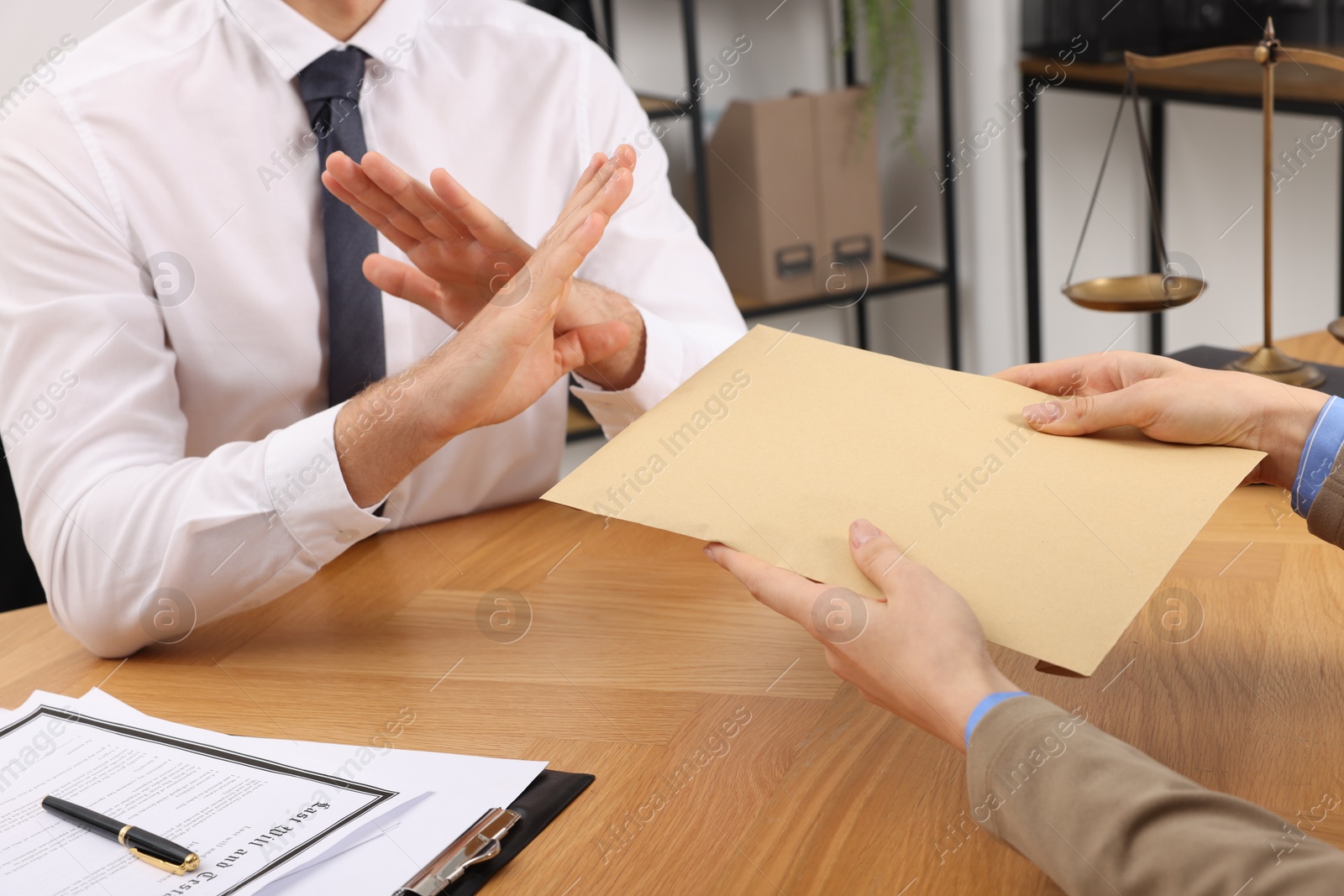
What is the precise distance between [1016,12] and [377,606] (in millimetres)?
2272

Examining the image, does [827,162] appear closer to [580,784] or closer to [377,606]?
[377,606]

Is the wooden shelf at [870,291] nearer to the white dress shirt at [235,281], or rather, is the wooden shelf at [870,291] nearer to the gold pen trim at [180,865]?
the white dress shirt at [235,281]

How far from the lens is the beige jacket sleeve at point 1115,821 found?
1.71ft

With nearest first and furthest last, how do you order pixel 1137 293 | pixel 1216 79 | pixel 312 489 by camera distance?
pixel 312 489 → pixel 1137 293 → pixel 1216 79

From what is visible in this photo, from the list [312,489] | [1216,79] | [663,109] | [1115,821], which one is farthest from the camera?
[663,109]

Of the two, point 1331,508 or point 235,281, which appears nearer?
point 1331,508

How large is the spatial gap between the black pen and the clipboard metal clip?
5.1 inches

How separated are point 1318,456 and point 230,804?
75cm

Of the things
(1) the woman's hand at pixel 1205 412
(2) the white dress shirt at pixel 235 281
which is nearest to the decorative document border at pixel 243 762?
(2) the white dress shirt at pixel 235 281

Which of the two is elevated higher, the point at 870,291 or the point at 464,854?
the point at 464,854

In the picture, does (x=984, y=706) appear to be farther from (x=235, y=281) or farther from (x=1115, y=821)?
(x=235, y=281)

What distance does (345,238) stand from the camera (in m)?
1.24

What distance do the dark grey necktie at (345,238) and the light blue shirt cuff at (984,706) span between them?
826 mm

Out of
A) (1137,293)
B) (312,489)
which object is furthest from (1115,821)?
(1137,293)
